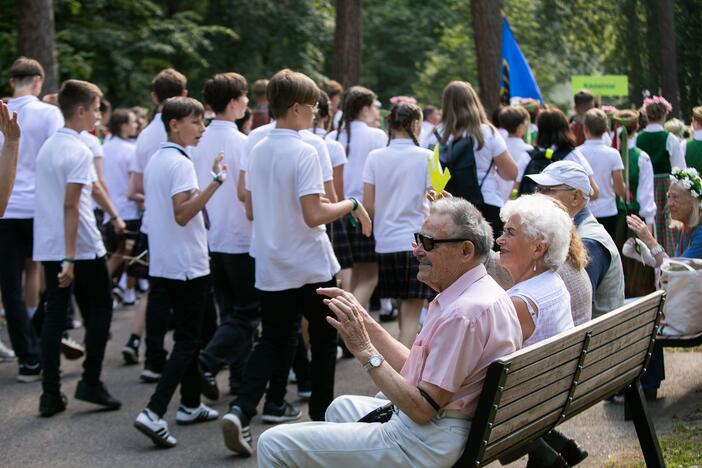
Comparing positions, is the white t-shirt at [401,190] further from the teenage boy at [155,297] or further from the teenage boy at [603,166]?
the teenage boy at [603,166]

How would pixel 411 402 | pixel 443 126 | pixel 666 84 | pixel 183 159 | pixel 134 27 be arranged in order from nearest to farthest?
1. pixel 411 402
2. pixel 183 159
3. pixel 443 126
4. pixel 666 84
5. pixel 134 27

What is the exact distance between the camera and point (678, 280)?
672 cm

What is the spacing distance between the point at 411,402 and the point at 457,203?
86cm

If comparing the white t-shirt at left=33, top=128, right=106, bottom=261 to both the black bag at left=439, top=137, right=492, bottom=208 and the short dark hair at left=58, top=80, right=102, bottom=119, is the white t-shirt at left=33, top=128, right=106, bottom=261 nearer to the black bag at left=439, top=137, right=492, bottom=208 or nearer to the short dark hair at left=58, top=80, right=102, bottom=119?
the short dark hair at left=58, top=80, right=102, bottom=119

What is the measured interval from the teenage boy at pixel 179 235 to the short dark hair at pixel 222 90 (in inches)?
25.3

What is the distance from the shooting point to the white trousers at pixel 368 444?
406 cm

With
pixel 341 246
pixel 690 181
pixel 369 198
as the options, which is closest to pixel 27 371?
pixel 341 246

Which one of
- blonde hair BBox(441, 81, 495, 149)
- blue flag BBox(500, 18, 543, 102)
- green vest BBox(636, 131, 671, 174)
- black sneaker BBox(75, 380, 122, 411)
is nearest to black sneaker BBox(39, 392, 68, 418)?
black sneaker BBox(75, 380, 122, 411)

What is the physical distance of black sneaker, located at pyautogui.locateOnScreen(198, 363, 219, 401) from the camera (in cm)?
755

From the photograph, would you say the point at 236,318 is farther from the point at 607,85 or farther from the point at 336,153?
the point at 607,85

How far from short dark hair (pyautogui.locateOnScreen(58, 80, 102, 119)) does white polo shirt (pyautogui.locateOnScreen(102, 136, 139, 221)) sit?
4028mm

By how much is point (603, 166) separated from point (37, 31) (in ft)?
25.6

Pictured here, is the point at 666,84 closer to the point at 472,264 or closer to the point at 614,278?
the point at 614,278

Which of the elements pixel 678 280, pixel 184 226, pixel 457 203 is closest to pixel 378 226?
pixel 184 226
